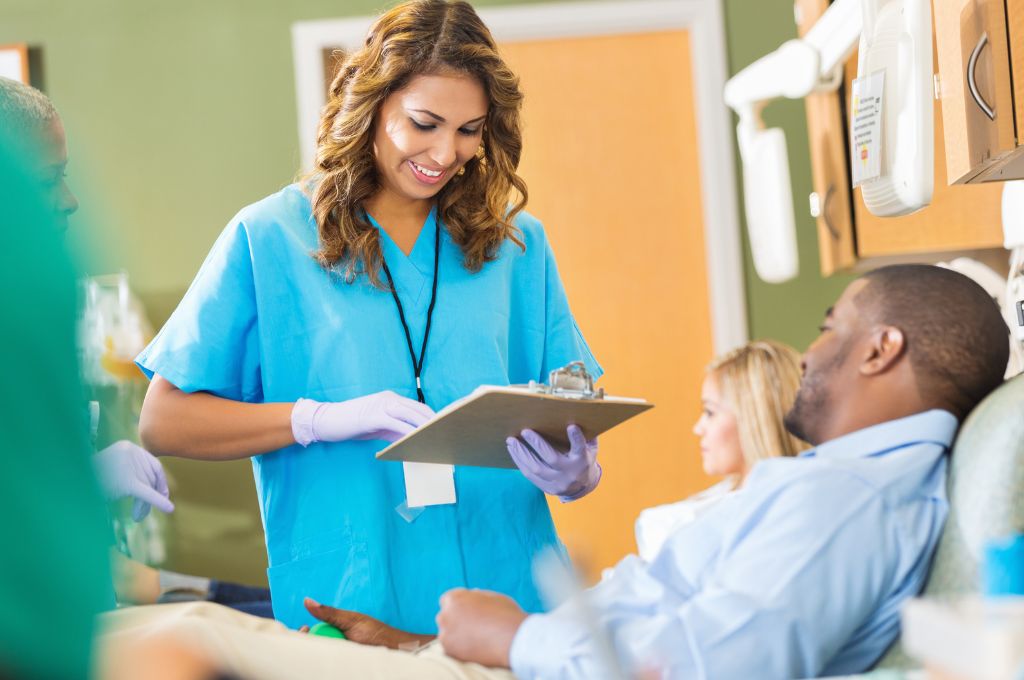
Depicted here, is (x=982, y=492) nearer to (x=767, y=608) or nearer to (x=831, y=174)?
(x=767, y=608)

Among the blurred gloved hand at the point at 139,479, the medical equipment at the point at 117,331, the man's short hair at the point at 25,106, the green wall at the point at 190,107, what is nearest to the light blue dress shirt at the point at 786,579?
the blurred gloved hand at the point at 139,479

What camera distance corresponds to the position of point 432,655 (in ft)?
4.14

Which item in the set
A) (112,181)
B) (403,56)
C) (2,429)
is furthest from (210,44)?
(2,429)

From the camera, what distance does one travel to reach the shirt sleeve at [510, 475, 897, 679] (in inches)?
44.9

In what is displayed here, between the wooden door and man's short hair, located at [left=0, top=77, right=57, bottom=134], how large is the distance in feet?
6.66

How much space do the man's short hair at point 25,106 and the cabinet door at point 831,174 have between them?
173 centimetres

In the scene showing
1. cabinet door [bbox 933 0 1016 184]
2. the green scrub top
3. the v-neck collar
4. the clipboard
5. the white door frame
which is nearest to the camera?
the green scrub top

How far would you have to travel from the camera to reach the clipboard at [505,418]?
141 centimetres

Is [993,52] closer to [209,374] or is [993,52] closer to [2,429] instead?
[209,374]

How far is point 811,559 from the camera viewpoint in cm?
118

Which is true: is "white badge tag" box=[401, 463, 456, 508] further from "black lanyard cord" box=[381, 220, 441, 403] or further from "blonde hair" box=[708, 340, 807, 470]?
"blonde hair" box=[708, 340, 807, 470]

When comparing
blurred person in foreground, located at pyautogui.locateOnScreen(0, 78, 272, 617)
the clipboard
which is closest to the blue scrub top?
the clipboard

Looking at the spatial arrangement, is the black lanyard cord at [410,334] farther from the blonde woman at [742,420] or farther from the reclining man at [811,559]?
the blonde woman at [742,420]

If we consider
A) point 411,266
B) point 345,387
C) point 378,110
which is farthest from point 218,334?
point 378,110
